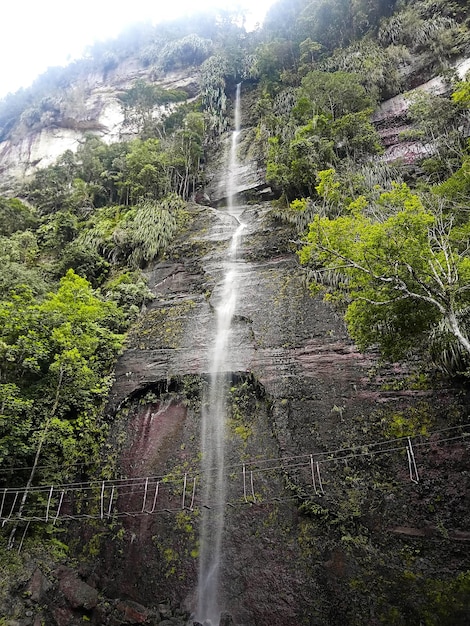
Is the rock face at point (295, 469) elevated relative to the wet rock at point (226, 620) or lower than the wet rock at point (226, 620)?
elevated

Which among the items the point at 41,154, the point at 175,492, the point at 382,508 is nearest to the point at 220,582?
the point at 175,492

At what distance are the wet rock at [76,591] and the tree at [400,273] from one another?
27.6 feet

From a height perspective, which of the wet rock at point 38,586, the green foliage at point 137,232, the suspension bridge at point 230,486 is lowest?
the wet rock at point 38,586

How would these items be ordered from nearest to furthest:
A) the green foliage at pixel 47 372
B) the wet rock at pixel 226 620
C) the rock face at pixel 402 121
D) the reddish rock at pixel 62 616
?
the reddish rock at pixel 62 616 < the wet rock at pixel 226 620 < the green foliage at pixel 47 372 < the rock face at pixel 402 121

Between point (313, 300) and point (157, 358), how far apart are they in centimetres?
581

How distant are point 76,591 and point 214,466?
4166 millimetres

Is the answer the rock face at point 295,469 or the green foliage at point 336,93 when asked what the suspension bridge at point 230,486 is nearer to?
the rock face at point 295,469

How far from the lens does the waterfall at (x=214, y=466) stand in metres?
9.63

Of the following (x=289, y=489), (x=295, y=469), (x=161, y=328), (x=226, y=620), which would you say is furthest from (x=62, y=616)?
(x=161, y=328)

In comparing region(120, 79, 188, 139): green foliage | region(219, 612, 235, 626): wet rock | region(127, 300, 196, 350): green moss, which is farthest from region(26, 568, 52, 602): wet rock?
region(120, 79, 188, 139): green foliage

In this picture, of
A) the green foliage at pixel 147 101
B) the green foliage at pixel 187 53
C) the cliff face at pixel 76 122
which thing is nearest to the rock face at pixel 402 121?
the green foliage at pixel 147 101

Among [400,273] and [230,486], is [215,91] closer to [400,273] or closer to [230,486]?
[400,273]

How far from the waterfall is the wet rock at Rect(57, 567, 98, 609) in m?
2.39

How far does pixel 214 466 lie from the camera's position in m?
11.5
